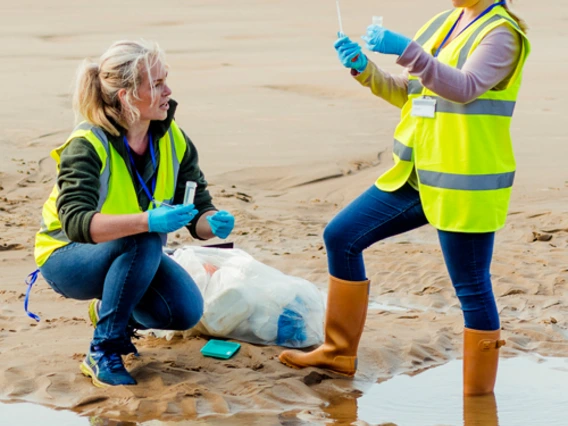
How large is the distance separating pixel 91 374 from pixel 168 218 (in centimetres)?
80

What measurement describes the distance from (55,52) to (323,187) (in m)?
9.19

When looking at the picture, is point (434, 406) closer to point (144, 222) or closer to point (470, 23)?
point (144, 222)

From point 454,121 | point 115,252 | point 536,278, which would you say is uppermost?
point 454,121

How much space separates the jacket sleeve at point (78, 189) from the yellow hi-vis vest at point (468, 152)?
118 cm

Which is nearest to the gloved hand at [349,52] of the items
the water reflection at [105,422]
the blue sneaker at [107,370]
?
the blue sneaker at [107,370]

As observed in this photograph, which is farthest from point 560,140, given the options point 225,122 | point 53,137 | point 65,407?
point 65,407

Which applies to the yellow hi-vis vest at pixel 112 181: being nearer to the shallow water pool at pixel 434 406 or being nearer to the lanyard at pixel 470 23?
the shallow water pool at pixel 434 406

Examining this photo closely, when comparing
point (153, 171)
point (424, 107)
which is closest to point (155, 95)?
point (153, 171)

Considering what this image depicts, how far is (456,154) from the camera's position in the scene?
352cm

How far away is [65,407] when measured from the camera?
3699mm

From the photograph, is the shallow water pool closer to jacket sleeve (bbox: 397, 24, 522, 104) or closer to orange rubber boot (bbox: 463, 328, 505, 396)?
orange rubber boot (bbox: 463, 328, 505, 396)

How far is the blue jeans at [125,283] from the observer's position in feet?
12.2

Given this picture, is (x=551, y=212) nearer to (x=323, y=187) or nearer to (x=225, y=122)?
(x=323, y=187)

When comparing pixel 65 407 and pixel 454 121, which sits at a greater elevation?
pixel 454 121
